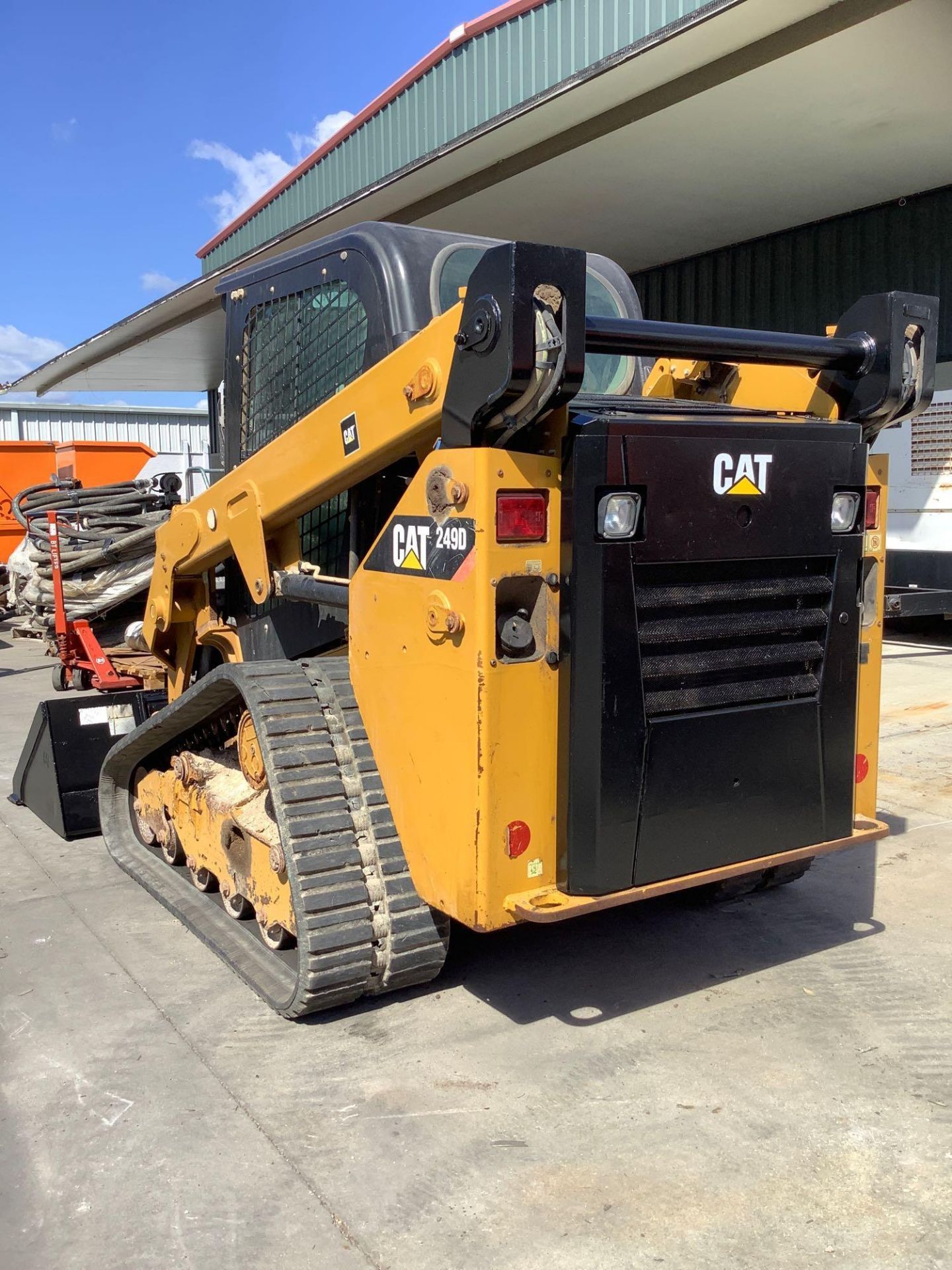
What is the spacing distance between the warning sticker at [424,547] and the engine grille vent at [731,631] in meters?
0.47

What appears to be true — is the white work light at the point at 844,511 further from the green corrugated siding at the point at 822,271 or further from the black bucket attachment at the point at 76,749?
the green corrugated siding at the point at 822,271

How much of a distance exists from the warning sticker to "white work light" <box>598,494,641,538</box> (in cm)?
34

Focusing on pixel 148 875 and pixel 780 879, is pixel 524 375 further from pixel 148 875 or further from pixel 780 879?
pixel 148 875

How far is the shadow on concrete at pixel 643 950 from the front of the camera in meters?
3.44

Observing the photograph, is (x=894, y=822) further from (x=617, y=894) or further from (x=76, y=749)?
(x=76, y=749)

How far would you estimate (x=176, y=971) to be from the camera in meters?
3.69

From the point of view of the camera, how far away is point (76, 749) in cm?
518

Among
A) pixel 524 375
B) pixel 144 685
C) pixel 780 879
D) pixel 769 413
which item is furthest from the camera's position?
pixel 144 685

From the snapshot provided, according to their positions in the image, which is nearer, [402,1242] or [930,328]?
[402,1242]

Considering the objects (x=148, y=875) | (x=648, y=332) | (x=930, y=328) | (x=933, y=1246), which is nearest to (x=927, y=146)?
(x=930, y=328)

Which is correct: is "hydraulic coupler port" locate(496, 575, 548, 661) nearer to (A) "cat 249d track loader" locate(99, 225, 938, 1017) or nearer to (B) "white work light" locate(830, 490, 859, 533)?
(A) "cat 249d track loader" locate(99, 225, 938, 1017)

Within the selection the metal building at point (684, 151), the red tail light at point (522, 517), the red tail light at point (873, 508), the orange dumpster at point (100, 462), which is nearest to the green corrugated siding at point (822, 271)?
the metal building at point (684, 151)

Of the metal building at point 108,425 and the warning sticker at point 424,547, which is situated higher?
the metal building at point 108,425

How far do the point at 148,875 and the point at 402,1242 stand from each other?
244 cm
